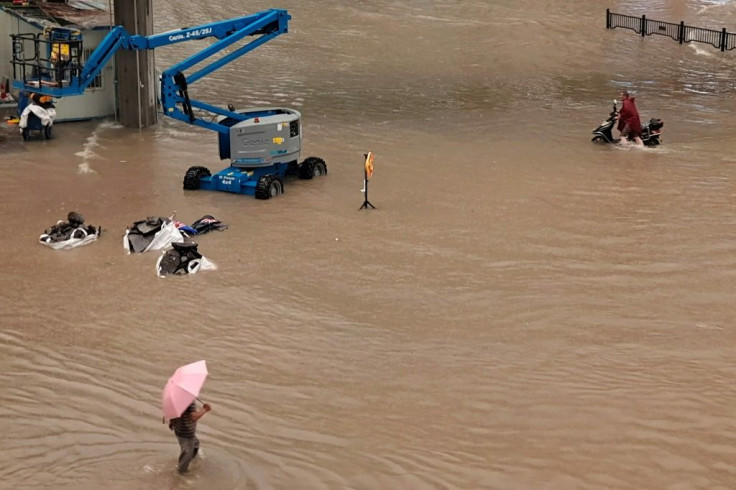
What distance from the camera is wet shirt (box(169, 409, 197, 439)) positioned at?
888 cm

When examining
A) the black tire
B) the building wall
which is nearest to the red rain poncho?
the black tire

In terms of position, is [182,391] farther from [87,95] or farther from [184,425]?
[87,95]

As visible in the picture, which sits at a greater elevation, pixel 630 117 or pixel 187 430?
pixel 630 117

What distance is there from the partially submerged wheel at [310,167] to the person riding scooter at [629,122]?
6838 millimetres

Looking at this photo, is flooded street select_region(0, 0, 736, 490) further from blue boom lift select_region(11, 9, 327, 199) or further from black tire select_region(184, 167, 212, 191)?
blue boom lift select_region(11, 9, 327, 199)

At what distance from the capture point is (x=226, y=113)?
19391 mm

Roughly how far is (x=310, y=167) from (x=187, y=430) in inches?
439

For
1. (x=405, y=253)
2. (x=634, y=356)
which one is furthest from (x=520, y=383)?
(x=405, y=253)

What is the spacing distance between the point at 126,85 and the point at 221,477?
55.9 feet

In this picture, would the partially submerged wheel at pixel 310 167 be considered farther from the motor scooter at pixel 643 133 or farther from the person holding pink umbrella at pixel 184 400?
the person holding pink umbrella at pixel 184 400

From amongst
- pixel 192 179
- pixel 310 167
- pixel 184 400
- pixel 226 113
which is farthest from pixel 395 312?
pixel 226 113

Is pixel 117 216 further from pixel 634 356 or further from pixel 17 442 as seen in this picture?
pixel 634 356

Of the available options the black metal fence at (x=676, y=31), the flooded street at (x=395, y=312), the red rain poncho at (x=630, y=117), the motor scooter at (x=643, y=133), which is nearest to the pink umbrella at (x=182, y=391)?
the flooded street at (x=395, y=312)

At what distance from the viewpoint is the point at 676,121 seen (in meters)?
25.6
